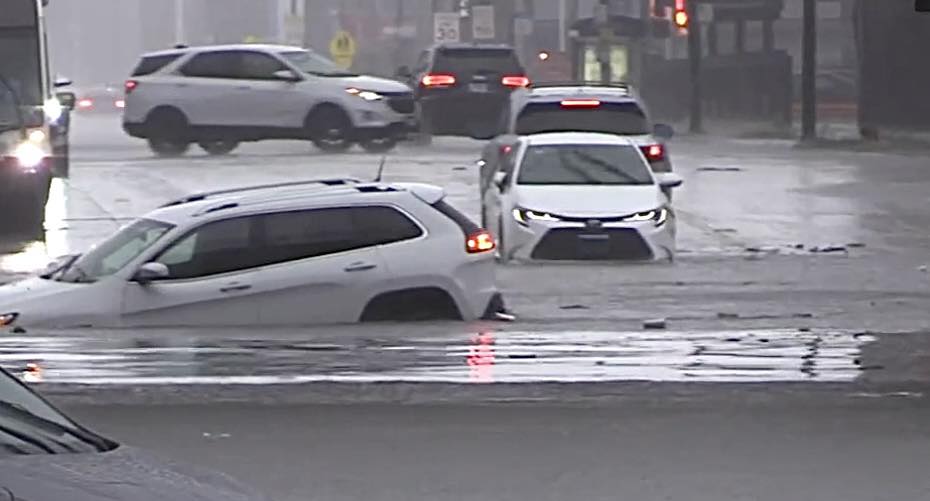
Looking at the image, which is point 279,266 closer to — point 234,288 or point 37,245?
point 234,288

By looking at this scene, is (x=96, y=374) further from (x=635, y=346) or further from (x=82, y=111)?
(x=82, y=111)

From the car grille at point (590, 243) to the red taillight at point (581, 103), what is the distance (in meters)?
4.34

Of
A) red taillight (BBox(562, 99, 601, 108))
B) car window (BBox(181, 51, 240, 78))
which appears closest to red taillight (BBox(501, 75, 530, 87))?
car window (BBox(181, 51, 240, 78))

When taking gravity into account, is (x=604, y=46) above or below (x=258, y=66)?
below

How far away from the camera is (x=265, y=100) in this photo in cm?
3709

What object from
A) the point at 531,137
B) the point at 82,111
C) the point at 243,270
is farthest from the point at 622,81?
the point at 243,270

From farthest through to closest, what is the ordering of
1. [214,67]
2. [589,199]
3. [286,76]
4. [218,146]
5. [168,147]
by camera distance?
[218,146] < [168,147] < [214,67] < [286,76] < [589,199]

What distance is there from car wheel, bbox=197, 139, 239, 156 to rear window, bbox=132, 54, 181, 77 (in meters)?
1.60

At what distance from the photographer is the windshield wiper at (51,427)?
17.5 ft

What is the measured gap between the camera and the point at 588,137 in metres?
22.9

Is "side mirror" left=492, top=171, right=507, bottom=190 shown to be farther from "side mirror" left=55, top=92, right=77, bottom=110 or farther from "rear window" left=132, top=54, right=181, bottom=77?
"rear window" left=132, top=54, right=181, bottom=77

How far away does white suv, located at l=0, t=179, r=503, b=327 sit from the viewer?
15.3 meters

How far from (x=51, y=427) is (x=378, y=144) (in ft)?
107

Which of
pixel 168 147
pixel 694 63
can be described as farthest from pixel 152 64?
pixel 694 63
